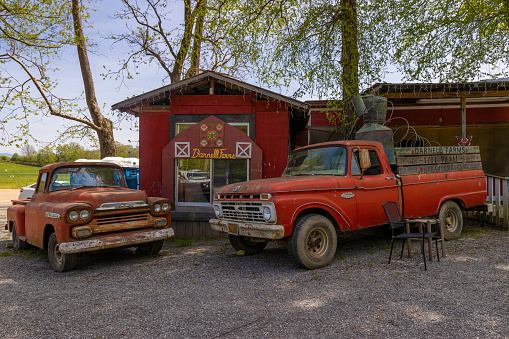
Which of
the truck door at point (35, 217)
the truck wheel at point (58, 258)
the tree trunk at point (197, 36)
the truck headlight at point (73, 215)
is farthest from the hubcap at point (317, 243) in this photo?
the tree trunk at point (197, 36)

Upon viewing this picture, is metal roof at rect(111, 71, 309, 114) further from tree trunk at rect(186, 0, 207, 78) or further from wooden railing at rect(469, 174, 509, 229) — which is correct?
tree trunk at rect(186, 0, 207, 78)

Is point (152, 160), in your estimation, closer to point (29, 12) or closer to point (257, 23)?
point (257, 23)

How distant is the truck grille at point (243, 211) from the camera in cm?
551

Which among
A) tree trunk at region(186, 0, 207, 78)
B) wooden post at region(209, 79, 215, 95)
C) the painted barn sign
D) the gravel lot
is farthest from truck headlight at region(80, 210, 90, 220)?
tree trunk at region(186, 0, 207, 78)

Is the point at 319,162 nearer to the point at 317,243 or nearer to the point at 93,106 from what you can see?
the point at 317,243

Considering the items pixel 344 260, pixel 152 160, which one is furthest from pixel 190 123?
pixel 344 260

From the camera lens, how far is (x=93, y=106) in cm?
1558

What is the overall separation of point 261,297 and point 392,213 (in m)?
2.76

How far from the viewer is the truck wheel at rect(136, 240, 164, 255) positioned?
7.09 m

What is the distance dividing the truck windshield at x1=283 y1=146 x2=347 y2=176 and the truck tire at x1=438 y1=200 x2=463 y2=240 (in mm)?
2802

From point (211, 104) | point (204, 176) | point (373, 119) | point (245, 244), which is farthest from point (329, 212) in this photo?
point (211, 104)

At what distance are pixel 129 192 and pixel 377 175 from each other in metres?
4.57

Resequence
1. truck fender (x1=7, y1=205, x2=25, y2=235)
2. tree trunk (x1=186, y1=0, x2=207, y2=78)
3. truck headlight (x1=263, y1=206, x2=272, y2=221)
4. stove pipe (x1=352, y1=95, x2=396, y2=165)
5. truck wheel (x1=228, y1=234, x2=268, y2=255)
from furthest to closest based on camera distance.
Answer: tree trunk (x1=186, y1=0, x2=207, y2=78) < stove pipe (x1=352, y1=95, x2=396, y2=165) < truck fender (x1=7, y1=205, x2=25, y2=235) < truck wheel (x1=228, y1=234, x2=268, y2=255) < truck headlight (x1=263, y1=206, x2=272, y2=221)

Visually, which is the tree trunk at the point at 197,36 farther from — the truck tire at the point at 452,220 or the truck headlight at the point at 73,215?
the truck tire at the point at 452,220
